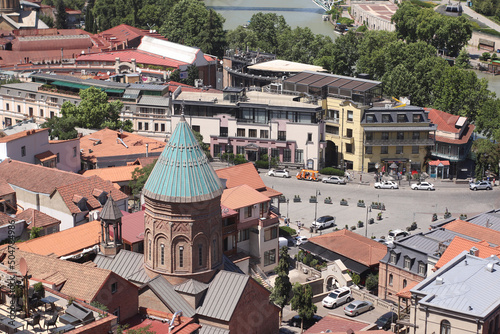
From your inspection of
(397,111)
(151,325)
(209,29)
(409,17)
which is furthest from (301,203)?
(409,17)

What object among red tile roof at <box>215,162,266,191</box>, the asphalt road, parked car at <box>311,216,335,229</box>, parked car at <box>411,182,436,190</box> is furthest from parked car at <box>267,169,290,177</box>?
red tile roof at <box>215,162,266,191</box>

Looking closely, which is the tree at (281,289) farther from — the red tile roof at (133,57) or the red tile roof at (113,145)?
the red tile roof at (133,57)

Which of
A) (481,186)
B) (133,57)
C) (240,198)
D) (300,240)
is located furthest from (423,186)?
(133,57)

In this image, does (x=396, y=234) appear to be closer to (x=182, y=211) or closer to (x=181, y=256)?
(x=181, y=256)

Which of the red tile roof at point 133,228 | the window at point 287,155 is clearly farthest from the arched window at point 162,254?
the window at point 287,155

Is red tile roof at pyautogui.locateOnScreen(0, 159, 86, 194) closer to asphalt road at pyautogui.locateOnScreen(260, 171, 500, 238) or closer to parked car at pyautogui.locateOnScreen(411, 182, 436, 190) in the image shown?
asphalt road at pyautogui.locateOnScreen(260, 171, 500, 238)
